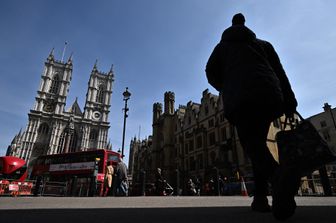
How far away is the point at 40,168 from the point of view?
70.5 feet

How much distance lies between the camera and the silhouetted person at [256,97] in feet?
7.63

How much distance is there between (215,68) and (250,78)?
36.9 inches

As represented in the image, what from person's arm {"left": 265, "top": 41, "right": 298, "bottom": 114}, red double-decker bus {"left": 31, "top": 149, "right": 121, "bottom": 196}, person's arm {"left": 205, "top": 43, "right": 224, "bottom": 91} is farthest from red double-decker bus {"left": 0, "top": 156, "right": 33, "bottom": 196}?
person's arm {"left": 265, "top": 41, "right": 298, "bottom": 114}

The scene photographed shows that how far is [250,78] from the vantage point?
2385 millimetres

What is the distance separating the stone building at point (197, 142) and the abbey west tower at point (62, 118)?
26.8 metres

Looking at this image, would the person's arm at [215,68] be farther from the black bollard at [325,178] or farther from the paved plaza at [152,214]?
the black bollard at [325,178]

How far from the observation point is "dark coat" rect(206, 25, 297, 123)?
232cm

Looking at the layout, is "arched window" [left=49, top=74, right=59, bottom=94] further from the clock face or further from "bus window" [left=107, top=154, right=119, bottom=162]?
"bus window" [left=107, top=154, right=119, bottom=162]

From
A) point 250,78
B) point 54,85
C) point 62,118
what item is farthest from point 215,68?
point 54,85

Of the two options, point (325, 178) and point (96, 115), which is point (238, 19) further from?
point (96, 115)

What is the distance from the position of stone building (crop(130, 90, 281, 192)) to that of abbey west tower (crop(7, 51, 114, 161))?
2677cm

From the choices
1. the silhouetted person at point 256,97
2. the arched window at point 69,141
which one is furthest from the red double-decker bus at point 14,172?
the arched window at point 69,141

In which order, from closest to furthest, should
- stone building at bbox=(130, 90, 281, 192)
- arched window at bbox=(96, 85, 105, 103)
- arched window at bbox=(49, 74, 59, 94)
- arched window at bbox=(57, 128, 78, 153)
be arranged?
stone building at bbox=(130, 90, 281, 192), arched window at bbox=(57, 128, 78, 153), arched window at bbox=(49, 74, 59, 94), arched window at bbox=(96, 85, 105, 103)

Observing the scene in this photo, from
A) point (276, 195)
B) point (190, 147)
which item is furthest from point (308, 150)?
point (190, 147)
